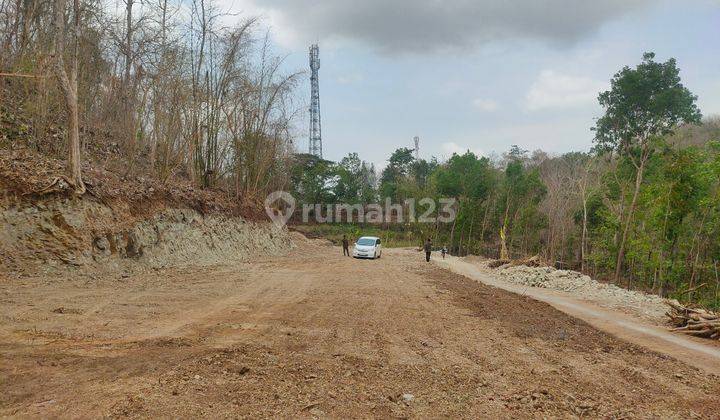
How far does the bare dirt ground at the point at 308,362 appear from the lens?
4.45 metres

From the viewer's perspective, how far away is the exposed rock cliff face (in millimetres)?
11266

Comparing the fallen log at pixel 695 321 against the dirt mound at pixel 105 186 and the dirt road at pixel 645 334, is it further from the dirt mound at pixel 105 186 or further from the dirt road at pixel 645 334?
the dirt mound at pixel 105 186

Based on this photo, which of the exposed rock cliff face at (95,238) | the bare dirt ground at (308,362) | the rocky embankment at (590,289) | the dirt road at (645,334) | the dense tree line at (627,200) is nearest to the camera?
the bare dirt ground at (308,362)

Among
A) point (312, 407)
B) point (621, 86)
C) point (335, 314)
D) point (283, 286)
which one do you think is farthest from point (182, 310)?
point (621, 86)

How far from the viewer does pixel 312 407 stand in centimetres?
438

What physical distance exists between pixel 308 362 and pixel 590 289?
14.6 metres

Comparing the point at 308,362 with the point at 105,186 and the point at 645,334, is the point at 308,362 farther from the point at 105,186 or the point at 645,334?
the point at 105,186

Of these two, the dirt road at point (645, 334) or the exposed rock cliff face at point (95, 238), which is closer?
the dirt road at point (645, 334)

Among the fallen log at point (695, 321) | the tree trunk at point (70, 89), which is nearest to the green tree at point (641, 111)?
the fallen log at point (695, 321)

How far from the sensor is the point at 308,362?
5.82 metres

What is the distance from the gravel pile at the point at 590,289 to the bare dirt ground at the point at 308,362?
3918 millimetres

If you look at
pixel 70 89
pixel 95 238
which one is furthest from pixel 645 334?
pixel 70 89

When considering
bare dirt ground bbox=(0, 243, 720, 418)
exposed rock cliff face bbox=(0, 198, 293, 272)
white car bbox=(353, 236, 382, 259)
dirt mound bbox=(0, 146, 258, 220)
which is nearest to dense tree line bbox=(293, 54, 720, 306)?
white car bbox=(353, 236, 382, 259)

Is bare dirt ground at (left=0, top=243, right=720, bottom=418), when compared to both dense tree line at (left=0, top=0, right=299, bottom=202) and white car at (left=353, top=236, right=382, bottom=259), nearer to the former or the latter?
dense tree line at (left=0, top=0, right=299, bottom=202)
